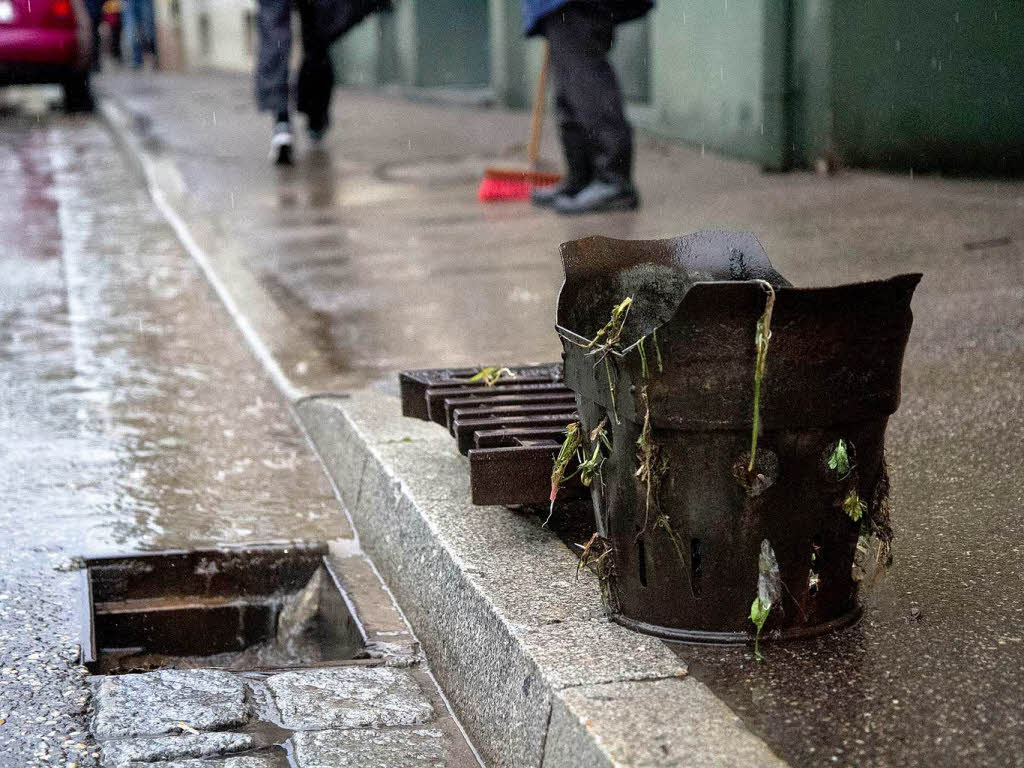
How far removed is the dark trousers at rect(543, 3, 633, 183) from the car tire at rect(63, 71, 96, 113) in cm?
998

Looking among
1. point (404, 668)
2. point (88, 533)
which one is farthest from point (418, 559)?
point (88, 533)

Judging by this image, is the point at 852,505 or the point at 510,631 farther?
the point at 510,631

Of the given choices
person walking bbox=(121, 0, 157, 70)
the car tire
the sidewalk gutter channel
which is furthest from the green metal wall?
person walking bbox=(121, 0, 157, 70)

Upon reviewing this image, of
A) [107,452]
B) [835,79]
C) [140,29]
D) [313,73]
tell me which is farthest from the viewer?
[140,29]

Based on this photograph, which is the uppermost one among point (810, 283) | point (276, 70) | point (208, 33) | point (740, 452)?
point (208, 33)

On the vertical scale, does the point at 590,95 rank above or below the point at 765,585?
above

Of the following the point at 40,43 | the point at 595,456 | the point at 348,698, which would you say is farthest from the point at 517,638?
the point at 40,43

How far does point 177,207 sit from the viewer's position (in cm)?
834

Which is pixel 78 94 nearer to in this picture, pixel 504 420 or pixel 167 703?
pixel 504 420

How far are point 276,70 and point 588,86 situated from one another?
3450 millimetres

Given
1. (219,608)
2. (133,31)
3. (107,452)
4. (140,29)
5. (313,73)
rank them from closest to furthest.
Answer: (219,608) → (107,452) → (313,73) → (140,29) → (133,31)

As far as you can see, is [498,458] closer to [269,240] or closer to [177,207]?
[269,240]

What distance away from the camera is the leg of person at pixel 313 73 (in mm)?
10352

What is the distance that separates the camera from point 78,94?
16188 millimetres
